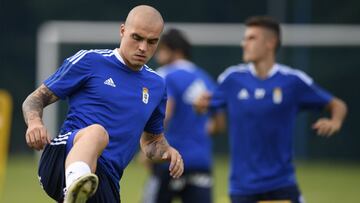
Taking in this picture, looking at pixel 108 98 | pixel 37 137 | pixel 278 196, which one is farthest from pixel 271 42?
pixel 37 137

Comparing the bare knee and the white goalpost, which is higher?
the bare knee

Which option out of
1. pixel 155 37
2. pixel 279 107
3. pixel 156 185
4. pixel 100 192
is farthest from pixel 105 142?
pixel 156 185

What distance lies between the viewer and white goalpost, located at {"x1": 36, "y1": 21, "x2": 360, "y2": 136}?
18156 millimetres

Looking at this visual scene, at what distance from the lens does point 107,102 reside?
6305 millimetres

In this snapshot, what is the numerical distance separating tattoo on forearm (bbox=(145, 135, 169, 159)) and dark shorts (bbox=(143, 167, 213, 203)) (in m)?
2.88

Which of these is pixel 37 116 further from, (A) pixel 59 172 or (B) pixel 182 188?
(B) pixel 182 188

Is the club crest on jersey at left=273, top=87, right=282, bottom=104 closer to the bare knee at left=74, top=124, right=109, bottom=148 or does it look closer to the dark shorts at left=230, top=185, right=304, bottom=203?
the dark shorts at left=230, top=185, right=304, bottom=203

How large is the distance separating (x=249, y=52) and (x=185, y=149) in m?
1.49

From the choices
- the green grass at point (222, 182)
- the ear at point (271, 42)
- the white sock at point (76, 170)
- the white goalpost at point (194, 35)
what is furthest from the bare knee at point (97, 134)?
the white goalpost at point (194, 35)

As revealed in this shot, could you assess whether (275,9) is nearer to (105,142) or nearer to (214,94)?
(214,94)

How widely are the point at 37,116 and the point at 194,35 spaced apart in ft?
41.9

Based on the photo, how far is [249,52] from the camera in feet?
28.4

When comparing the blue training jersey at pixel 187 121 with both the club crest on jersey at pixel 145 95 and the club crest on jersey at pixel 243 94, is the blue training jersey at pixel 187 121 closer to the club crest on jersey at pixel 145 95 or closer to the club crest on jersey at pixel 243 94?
the club crest on jersey at pixel 243 94

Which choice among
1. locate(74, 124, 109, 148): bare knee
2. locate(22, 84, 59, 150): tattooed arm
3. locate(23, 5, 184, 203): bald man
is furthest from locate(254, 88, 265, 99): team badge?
locate(74, 124, 109, 148): bare knee
